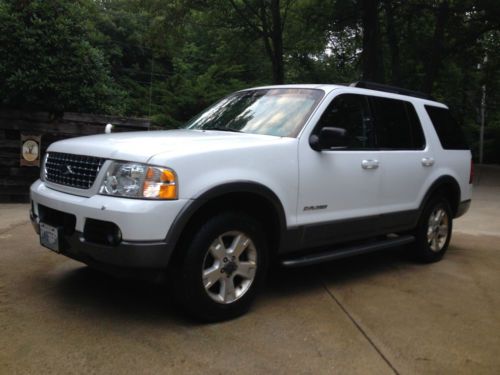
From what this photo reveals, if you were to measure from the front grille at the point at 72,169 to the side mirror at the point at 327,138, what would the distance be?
66.3 inches

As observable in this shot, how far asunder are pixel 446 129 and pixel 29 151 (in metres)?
6.44

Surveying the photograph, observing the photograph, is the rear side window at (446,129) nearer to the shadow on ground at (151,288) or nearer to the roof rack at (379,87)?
the roof rack at (379,87)

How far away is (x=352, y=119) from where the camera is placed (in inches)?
191

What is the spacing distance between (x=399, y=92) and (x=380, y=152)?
3.24 ft

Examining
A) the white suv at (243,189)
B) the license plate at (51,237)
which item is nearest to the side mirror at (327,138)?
the white suv at (243,189)

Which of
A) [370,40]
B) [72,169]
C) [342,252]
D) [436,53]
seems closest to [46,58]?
[72,169]

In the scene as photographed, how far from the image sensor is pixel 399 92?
221 inches

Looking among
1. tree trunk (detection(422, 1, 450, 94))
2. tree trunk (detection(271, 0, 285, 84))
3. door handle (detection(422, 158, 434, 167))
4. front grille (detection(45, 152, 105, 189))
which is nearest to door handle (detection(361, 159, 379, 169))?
door handle (detection(422, 158, 434, 167))

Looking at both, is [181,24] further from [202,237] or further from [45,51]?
[202,237]

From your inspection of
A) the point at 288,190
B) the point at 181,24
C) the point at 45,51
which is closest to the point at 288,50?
the point at 181,24

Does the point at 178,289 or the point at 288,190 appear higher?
the point at 288,190

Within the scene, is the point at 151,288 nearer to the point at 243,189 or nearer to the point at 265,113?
the point at 243,189

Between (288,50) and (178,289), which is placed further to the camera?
(288,50)

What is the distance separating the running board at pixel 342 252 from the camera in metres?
4.22
